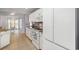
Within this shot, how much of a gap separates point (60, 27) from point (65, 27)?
0.08 metres

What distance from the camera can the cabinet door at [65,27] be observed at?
2.08 ft

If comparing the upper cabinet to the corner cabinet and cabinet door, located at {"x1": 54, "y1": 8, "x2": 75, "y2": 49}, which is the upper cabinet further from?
cabinet door, located at {"x1": 54, "y1": 8, "x2": 75, "y2": 49}

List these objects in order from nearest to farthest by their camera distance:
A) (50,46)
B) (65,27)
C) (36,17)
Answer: (65,27)
(50,46)
(36,17)

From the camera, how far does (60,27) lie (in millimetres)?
792

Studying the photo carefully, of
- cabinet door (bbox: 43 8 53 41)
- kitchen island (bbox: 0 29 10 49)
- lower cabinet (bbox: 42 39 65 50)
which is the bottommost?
lower cabinet (bbox: 42 39 65 50)

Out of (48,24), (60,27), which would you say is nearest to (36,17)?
(48,24)

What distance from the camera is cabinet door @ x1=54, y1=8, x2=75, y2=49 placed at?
0.63m

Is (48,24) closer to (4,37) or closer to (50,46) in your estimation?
(50,46)

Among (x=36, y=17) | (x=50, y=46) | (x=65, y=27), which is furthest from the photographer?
(x=36, y=17)

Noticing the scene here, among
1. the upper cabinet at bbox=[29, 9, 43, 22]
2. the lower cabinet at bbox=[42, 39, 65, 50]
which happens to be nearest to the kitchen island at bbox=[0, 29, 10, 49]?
the upper cabinet at bbox=[29, 9, 43, 22]

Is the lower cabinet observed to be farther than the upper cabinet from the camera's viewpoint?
No

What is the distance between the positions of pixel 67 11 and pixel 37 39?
53 cm
